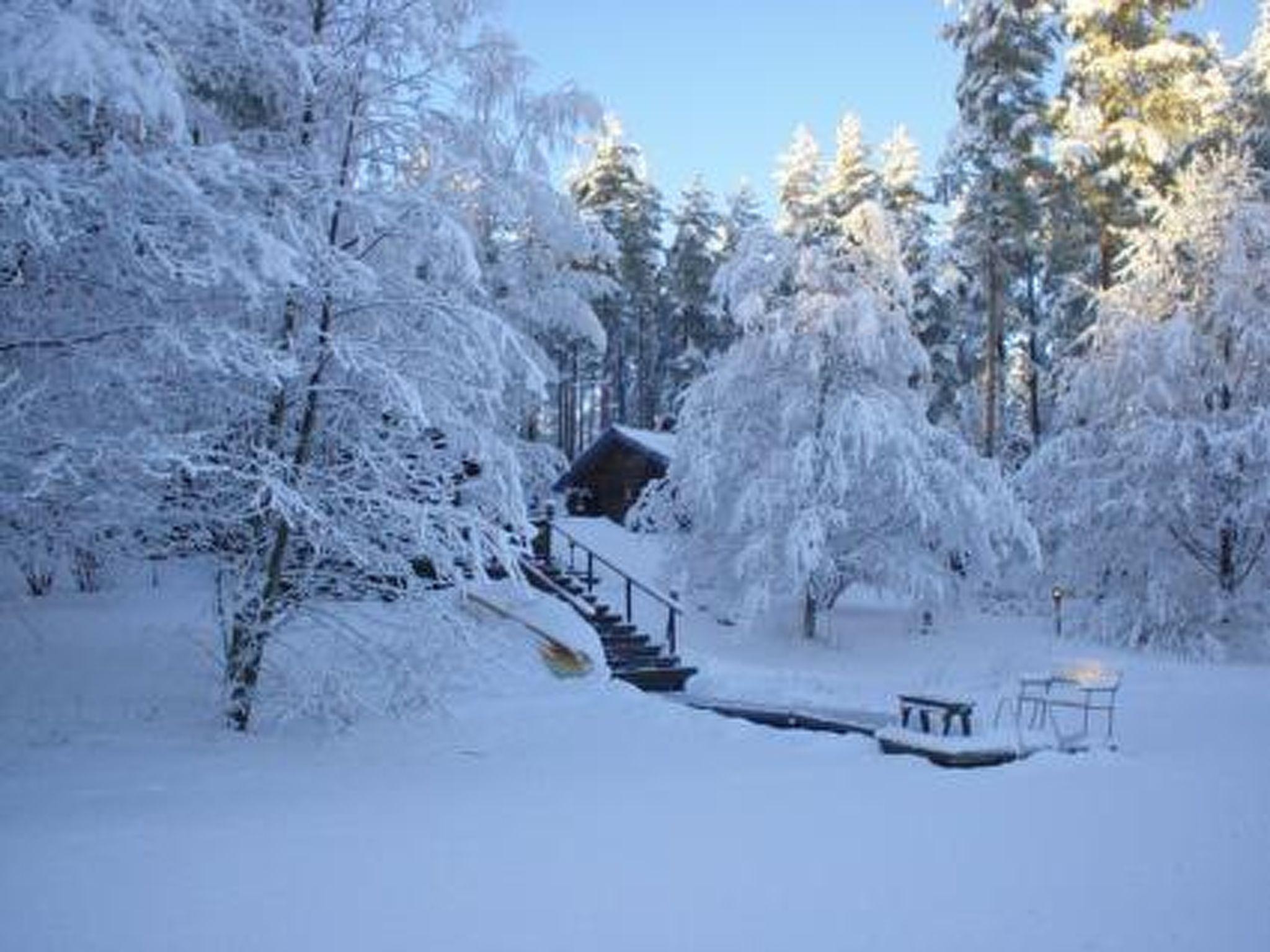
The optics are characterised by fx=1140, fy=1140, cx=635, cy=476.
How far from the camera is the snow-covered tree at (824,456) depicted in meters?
19.2

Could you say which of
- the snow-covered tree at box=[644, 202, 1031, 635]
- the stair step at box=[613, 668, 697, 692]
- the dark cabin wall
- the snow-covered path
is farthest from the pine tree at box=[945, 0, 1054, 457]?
the snow-covered path

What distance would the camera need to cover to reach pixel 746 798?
30.4 ft

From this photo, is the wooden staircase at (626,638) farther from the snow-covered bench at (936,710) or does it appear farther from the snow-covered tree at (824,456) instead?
the snow-covered bench at (936,710)

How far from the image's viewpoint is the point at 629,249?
47.7m

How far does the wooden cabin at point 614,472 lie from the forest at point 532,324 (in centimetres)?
916

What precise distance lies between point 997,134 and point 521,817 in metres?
23.9

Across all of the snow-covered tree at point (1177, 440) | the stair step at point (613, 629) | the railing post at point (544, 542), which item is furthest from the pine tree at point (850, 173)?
the stair step at point (613, 629)

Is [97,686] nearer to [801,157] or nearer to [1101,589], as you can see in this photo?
[1101,589]

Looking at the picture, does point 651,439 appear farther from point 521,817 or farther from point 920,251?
point 521,817

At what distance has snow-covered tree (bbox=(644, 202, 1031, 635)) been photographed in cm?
1916

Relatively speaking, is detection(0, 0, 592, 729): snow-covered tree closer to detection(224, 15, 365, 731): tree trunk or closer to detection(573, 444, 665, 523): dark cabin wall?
detection(224, 15, 365, 731): tree trunk

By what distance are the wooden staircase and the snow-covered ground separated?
1.78m

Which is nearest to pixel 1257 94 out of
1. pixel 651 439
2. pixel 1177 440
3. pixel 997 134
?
pixel 997 134

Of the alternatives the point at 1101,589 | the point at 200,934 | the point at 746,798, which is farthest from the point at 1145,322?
the point at 200,934
